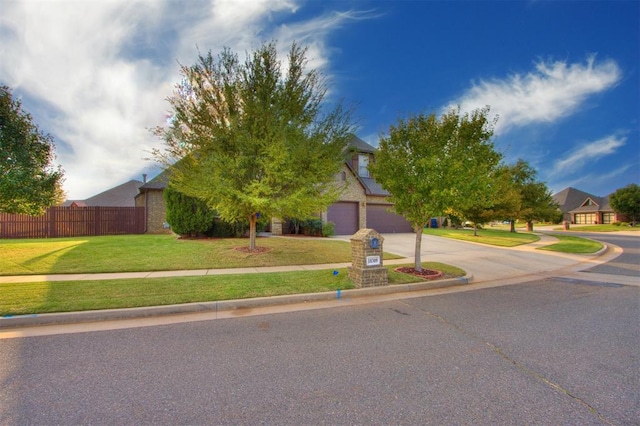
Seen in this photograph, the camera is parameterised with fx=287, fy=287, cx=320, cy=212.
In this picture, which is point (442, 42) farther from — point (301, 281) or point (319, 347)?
point (319, 347)

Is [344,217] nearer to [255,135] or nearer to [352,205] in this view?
[352,205]

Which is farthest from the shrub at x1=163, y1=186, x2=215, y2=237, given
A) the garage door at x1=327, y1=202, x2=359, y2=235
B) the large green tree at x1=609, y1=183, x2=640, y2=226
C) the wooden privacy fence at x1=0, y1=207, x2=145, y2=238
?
the large green tree at x1=609, y1=183, x2=640, y2=226

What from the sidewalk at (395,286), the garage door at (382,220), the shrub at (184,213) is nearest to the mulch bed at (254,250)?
the sidewalk at (395,286)

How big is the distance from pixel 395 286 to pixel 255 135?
261 inches

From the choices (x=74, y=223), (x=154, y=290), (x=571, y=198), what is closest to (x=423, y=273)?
(x=154, y=290)

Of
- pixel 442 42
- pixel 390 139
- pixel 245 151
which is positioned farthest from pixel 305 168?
pixel 442 42

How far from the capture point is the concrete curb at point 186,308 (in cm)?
460

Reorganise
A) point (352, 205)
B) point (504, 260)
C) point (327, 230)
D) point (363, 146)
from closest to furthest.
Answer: point (504, 260) → point (327, 230) → point (352, 205) → point (363, 146)

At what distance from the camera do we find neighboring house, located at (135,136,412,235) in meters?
19.2

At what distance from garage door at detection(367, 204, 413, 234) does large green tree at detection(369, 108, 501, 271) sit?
43.9ft

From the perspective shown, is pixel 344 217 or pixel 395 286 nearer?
pixel 395 286

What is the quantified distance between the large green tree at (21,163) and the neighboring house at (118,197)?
2635 centimetres

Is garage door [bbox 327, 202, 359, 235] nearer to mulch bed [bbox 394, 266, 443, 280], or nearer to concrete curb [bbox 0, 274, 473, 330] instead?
mulch bed [bbox 394, 266, 443, 280]

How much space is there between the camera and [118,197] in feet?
119
